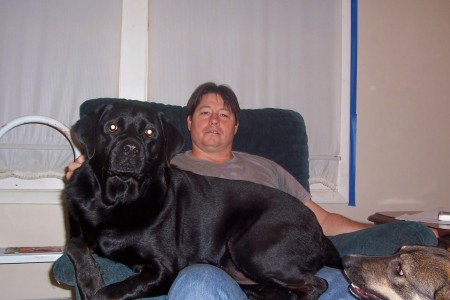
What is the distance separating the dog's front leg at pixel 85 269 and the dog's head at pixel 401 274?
0.98 m

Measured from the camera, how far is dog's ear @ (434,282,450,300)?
1.44m

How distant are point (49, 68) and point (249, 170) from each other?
165 centimetres

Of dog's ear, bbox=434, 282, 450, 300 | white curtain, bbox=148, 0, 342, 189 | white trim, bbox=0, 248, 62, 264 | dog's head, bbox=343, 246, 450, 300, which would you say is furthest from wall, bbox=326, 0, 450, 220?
white trim, bbox=0, 248, 62, 264

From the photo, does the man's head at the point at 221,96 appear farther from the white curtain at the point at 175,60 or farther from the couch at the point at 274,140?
the white curtain at the point at 175,60

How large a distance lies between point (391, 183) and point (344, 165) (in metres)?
0.53

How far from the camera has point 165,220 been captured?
185cm

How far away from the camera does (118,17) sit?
3.18 m

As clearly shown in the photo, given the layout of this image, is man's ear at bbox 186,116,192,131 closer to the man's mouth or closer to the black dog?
the man's mouth

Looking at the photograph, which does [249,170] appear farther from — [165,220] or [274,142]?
[165,220]

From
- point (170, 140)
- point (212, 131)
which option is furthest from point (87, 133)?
point (212, 131)

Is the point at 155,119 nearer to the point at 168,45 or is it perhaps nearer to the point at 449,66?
the point at 168,45

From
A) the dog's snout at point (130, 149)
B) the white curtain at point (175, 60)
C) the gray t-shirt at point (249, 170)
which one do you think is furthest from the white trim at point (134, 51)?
the dog's snout at point (130, 149)

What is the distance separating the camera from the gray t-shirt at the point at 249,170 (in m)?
2.44

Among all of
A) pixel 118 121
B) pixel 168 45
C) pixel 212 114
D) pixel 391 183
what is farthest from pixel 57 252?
pixel 391 183
